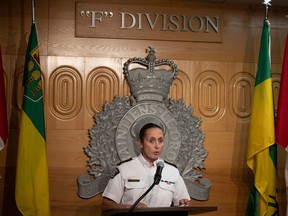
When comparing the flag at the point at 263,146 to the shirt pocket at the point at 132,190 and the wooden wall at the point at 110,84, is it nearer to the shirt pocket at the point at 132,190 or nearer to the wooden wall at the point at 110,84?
the wooden wall at the point at 110,84

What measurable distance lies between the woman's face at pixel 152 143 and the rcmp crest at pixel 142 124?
0.37 metres

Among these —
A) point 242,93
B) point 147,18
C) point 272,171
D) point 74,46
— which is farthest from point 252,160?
point 74,46

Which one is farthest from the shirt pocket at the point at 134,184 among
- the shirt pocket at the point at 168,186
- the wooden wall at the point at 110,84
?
the wooden wall at the point at 110,84

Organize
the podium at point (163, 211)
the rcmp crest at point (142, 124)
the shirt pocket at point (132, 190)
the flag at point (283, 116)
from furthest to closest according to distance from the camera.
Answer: the rcmp crest at point (142, 124) < the flag at point (283, 116) < the shirt pocket at point (132, 190) < the podium at point (163, 211)

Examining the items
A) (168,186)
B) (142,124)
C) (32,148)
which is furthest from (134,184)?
(32,148)

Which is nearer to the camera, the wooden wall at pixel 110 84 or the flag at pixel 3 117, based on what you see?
the flag at pixel 3 117

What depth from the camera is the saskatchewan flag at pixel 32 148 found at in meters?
3.55

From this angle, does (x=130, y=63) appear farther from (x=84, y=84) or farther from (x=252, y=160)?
(x=252, y=160)

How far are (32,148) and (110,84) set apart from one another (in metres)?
0.92

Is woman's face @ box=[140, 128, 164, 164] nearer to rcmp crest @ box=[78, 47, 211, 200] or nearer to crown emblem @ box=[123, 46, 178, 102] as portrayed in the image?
rcmp crest @ box=[78, 47, 211, 200]

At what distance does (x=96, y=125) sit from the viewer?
3.95 m

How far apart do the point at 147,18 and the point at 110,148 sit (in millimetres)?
1264

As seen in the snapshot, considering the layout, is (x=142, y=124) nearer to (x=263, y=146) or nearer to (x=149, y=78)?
(x=149, y=78)

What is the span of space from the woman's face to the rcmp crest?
1.20ft
